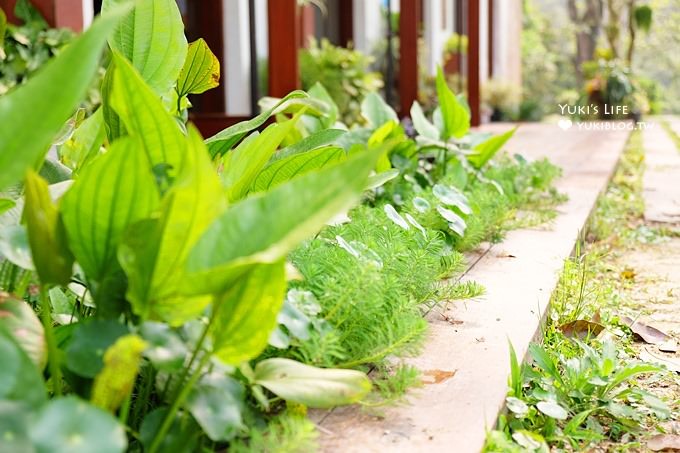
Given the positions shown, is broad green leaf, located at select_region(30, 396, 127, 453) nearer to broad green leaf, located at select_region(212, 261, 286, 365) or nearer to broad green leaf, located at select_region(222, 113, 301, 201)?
broad green leaf, located at select_region(212, 261, 286, 365)

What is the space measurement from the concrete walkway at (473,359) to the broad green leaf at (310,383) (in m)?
0.07

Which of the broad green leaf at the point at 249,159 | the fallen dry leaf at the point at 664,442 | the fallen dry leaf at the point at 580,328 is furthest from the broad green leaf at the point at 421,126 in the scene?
the fallen dry leaf at the point at 664,442

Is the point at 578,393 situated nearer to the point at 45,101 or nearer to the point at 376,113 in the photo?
the point at 45,101

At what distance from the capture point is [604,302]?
2078 mm

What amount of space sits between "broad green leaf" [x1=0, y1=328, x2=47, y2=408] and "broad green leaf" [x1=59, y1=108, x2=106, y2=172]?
0.79 metres

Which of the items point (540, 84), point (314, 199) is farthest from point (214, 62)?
point (540, 84)

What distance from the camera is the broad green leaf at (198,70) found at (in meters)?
1.51

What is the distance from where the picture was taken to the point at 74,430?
2.36ft

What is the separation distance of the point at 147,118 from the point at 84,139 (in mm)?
590

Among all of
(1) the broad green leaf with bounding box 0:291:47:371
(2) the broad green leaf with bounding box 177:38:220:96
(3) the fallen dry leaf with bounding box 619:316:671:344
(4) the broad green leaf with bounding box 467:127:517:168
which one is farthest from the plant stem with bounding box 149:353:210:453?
(4) the broad green leaf with bounding box 467:127:517:168

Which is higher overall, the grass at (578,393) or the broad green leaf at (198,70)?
the broad green leaf at (198,70)

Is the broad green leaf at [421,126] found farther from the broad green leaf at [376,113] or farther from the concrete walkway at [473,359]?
the concrete walkway at [473,359]

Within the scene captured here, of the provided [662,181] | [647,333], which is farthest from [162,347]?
[662,181]

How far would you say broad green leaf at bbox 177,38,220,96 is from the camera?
4.96ft
